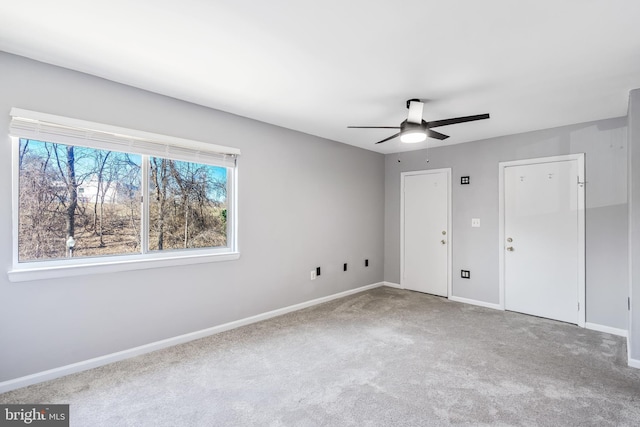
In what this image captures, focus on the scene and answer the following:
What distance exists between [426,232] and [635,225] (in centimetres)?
261

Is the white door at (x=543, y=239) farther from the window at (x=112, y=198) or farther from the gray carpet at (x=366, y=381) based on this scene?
the window at (x=112, y=198)

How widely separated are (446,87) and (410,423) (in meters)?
2.59

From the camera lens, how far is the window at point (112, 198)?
7.84ft

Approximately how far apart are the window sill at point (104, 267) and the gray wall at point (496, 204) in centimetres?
332

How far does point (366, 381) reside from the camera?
242 centimetres

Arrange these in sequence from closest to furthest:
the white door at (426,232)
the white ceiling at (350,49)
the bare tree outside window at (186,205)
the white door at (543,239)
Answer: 1. the white ceiling at (350,49)
2. the bare tree outside window at (186,205)
3. the white door at (543,239)
4. the white door at (426,232)

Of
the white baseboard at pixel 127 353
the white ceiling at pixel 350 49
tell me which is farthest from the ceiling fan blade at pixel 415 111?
the white baseboard at pixel 127 353

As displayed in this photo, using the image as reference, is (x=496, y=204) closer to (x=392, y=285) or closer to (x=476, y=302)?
(x=476, y=302)

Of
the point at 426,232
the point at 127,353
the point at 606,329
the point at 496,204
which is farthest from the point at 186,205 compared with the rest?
the point at 606,329

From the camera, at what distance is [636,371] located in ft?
8.55

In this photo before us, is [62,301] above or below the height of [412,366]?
above

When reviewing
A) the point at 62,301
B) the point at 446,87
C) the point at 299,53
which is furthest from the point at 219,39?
the point at 62,301

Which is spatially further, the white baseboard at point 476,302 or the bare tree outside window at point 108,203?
the white baseboard at point 476,302

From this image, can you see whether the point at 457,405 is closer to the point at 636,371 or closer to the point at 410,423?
the point at 410,423
